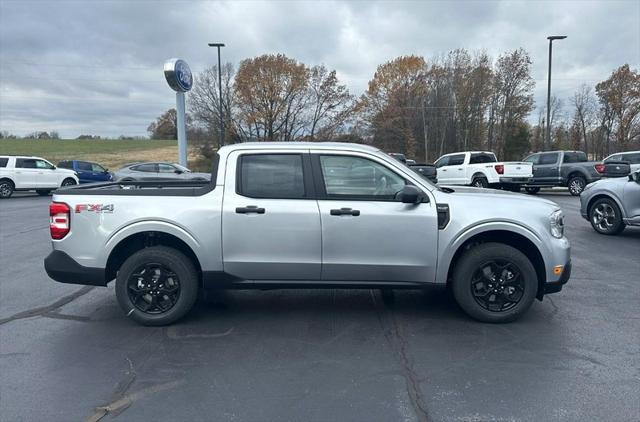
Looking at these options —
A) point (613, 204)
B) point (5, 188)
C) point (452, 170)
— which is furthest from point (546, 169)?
point (5, 188)

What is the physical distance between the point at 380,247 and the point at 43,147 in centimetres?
7082

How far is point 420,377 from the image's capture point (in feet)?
11.7

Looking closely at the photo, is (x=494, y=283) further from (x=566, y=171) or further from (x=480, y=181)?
(x=566, y=171)

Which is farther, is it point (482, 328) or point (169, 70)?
point (169, 70)

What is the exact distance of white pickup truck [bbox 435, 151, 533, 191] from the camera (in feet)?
61.0

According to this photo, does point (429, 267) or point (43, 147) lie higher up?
point (43, 147)

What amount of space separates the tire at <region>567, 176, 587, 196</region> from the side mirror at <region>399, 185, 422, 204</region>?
56.9 ft

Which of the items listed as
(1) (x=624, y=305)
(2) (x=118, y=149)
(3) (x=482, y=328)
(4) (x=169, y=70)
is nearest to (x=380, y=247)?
(3) (x=482, y=328)

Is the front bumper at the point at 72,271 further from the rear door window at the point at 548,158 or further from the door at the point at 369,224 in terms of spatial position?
the rear door window at the point at 548,158

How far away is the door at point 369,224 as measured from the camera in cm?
446

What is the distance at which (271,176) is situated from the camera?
4.63m

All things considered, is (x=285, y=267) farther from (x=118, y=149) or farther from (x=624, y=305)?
(x=118, y=149)

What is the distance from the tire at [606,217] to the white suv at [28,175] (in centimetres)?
2234

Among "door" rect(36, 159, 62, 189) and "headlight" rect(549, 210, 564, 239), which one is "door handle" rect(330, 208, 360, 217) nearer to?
"headlight" rect(549, 210, 564, 239)
